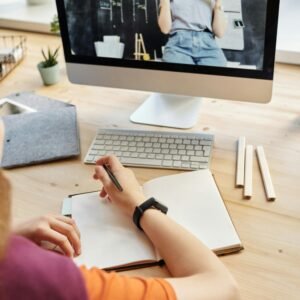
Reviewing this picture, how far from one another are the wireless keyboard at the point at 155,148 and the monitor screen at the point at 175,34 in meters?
0.16

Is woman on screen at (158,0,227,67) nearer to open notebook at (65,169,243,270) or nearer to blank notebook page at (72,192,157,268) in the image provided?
open notebook at (65,169,243,270)

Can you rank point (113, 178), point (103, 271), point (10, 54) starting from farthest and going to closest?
point (10, 54), point (113, 178), point (103, 271)

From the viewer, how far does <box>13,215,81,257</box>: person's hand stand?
2.52ft

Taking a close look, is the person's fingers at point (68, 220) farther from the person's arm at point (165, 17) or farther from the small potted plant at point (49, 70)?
the small potted plant at point (49, 70)

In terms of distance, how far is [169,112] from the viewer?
1.17 metres

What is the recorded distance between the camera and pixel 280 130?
110 centimetres

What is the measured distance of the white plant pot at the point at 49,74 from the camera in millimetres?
1354

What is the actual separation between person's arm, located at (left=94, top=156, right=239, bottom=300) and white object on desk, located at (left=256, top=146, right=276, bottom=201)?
210mm

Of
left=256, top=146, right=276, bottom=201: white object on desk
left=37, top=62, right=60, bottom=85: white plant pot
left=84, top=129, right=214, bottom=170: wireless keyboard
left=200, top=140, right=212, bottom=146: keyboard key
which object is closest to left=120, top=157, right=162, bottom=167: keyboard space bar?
left=84, top=129, right=214, bottom=170: wireless keyboard

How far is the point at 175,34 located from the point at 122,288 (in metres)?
0.60

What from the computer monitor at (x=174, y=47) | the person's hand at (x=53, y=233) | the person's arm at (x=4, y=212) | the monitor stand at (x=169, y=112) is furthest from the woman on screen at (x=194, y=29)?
the person's arm at (x=4, y=212)

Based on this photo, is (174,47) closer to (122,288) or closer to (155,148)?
(155,148)

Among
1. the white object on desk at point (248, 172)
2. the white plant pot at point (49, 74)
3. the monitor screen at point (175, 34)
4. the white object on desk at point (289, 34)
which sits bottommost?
the white object on desk at point (248, 172)

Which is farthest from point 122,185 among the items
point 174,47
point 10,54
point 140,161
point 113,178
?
point 10,54
